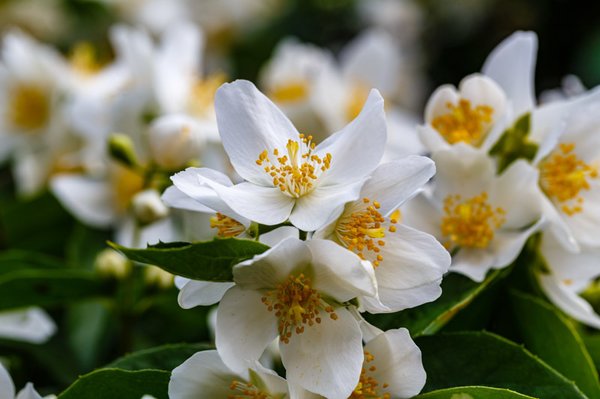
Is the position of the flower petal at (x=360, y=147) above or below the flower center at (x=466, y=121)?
above

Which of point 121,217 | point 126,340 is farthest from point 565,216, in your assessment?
point 121,217

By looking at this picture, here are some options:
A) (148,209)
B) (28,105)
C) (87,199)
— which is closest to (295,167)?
(148,209)

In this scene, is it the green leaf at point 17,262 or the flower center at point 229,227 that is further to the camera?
the green leaf at point 17,262

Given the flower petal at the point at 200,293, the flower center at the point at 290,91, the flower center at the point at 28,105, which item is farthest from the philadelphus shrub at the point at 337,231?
the flower center at the point at 290,91

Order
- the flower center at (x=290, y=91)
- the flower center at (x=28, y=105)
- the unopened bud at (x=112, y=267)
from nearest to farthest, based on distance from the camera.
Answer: the unopened bud at (x=112, y=267) → the flower center at (x=28, y=105) → the flower center at (x=290, y=91)

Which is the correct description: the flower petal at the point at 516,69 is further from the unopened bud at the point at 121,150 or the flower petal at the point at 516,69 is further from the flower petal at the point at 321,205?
the unopened bud at the point at 121,150

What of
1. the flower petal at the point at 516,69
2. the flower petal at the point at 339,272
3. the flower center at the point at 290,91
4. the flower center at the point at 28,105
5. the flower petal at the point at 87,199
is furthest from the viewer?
the flower center at the point at 290,91
